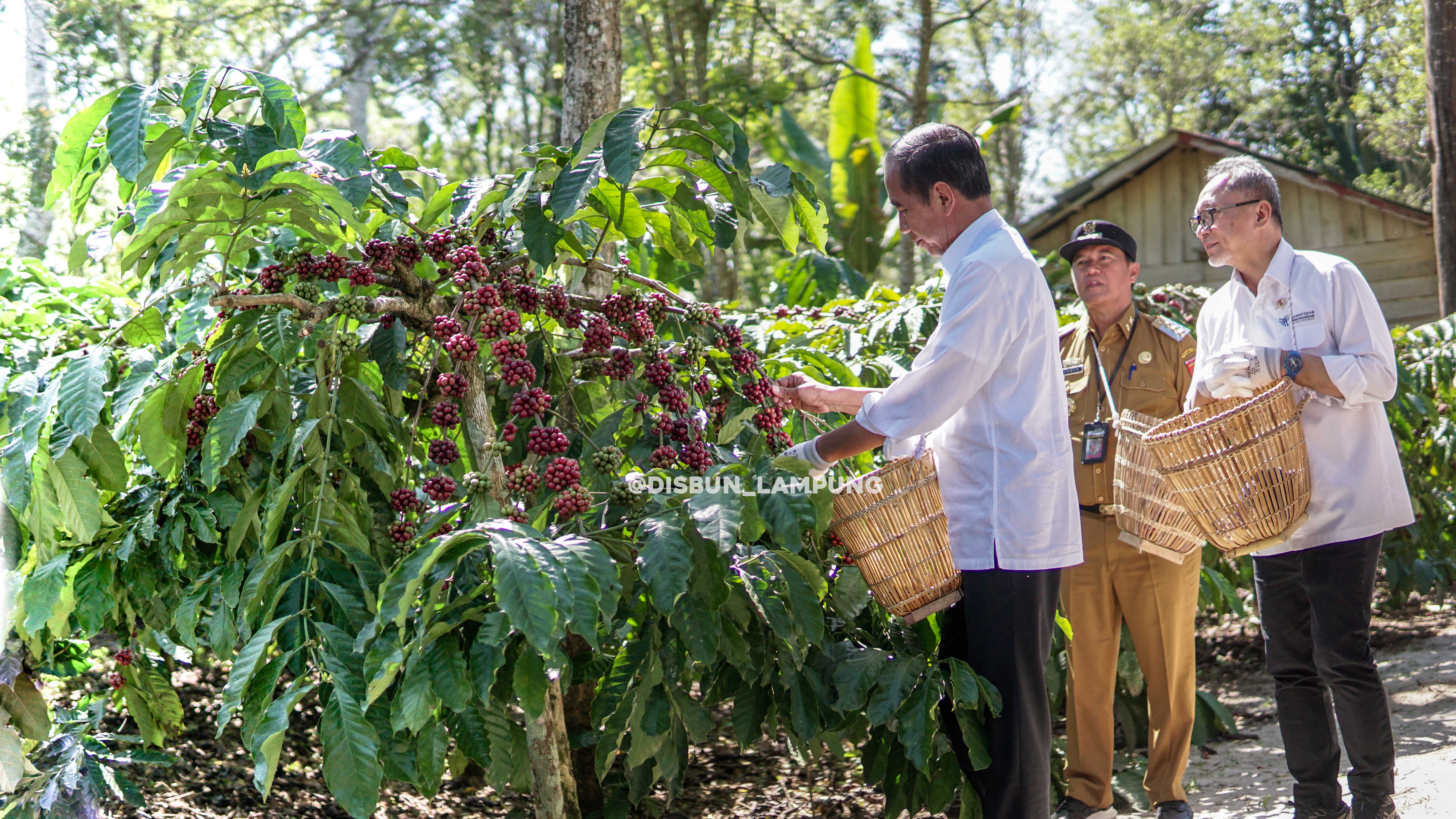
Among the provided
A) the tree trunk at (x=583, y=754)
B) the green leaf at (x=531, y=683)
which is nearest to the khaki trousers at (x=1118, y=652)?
the tree trunk at (x=583, y=754)

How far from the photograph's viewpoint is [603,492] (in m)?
2.35

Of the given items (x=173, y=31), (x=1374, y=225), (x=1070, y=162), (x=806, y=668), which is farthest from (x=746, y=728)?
(x=1070, y=162)

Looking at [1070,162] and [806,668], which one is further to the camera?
[1070,162]

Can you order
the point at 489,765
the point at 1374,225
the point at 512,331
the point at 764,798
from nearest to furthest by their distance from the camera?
1. the point at 489,765
2. the point at 512,331
3. the point at 764,798
4. the point at 1374,225

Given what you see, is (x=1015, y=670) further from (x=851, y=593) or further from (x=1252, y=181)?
(x=1252, y=181)

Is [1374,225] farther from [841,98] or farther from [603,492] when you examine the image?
[603,492]

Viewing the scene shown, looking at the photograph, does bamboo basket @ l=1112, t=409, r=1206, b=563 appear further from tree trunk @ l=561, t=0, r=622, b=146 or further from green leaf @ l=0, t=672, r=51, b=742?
green leaf @ l=0, t=672, r=51, b=742

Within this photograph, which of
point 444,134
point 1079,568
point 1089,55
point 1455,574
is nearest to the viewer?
point 1079,568

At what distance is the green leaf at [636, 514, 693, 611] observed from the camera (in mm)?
1871

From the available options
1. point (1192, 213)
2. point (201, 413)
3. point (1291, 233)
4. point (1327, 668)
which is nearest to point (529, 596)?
point (201, 413)

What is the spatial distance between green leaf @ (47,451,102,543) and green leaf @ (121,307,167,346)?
37cm

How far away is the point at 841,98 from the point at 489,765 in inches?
324

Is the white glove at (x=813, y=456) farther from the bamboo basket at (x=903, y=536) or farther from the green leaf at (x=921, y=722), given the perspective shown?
the green leaf at (x=921, y=722)

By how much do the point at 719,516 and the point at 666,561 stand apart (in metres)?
0.12
